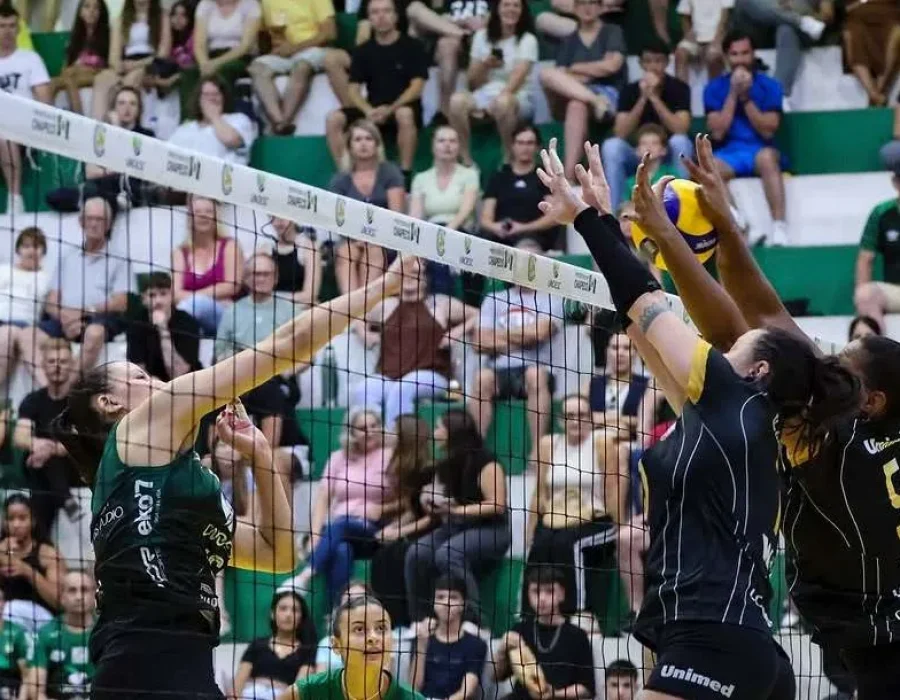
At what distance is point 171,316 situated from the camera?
9805 mm

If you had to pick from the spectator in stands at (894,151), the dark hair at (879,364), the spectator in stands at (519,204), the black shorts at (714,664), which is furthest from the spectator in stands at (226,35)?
the black shorts at (714,664)

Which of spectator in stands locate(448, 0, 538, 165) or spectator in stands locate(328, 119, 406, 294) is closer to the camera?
spectator in stands locate(328, 119, 406, 294)

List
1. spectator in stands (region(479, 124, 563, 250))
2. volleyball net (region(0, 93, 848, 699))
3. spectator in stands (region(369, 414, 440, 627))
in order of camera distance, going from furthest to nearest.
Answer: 1. spectator in stands (region(479, 124, 563, 250))
2. spectator in stands (region(369, 414, 440, 627))
3. volleyball net (region(0, 93, 848, 699))

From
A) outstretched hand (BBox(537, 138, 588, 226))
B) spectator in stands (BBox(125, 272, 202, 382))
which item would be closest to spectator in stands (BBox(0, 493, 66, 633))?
spectator in stands (BBox(125, 272, 202, 382))

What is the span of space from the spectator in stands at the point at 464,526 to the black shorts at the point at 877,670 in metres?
3.41

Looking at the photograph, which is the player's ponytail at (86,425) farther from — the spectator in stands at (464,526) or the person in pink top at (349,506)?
the person in pink top at (349,506)

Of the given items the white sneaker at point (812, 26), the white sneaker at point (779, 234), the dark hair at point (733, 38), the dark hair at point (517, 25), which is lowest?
the white sneaker at point (779, 234)

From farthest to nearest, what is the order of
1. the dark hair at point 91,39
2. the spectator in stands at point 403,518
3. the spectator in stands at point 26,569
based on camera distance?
the dark hair at point 91,39 < the spectator in stands at point 26,569 < the spectator in stands at point 403,518

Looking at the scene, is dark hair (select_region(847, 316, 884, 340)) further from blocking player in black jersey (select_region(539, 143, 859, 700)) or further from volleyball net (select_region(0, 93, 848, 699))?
blocking player in black jersey (select_region(539, 143, 859, 700))

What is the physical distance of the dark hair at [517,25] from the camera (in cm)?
1280

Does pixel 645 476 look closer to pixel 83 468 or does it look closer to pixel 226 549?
pixel 226 549

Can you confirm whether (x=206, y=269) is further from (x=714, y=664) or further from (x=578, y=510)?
(x=714, y=664)

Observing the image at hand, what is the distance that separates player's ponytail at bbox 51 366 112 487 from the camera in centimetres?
500

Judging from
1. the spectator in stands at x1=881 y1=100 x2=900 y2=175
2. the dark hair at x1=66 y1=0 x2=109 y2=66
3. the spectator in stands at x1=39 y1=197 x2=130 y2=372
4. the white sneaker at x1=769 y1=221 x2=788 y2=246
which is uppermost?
the dark hair at x1=66 y1=0 x2=109 y2=66
